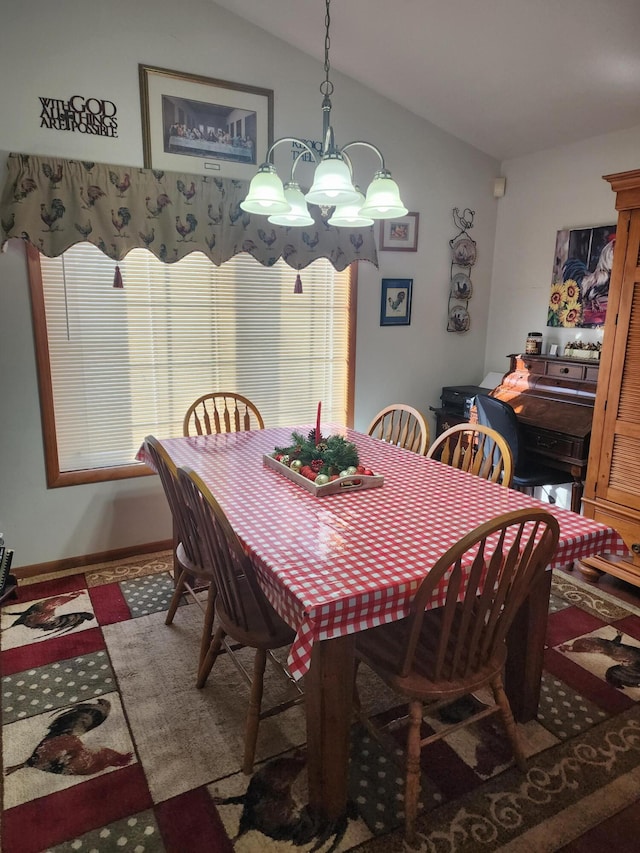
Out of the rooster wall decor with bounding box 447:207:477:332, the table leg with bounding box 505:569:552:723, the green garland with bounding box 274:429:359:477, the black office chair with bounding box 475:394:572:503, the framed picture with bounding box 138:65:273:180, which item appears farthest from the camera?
the rooster wall decor with bounding box 447:207:477:332

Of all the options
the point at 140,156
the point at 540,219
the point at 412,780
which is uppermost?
the point at 140,156

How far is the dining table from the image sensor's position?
131 centimetres

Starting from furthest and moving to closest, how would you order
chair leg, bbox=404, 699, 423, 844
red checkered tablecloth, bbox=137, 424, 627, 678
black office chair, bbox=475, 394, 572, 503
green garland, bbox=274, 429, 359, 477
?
1. black office chair, bbox=475, 394, 572, 503
2. green garland, bbox=274, 429, 359, 477
3. chair leg, bbox=404, 699, 423, 844
4. red checkered tablecloth, bbox=137, 424, 627, 678

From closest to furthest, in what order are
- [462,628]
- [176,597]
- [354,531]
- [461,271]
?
[462,628] → [354,531] → [176,597] → [461,271]

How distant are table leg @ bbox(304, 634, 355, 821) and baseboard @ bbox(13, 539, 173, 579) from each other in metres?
1.96

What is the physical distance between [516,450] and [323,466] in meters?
1.46

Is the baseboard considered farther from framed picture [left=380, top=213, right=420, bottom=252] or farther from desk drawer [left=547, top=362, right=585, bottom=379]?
desk drawer [left=547, top=362, right=585, bottom=379]

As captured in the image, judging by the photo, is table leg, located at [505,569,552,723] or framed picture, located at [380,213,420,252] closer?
table leg, located at [505,569,552,723]

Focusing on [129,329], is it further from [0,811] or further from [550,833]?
[550,833]

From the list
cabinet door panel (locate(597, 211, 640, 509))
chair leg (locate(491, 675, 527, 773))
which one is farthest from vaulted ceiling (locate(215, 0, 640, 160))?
chair leg (locate(491, 675, 527, 773))

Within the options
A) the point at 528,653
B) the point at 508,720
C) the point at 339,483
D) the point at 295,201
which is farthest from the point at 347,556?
the point at 295,201

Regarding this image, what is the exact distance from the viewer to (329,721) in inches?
56.2

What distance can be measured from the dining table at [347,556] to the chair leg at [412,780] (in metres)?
0.17

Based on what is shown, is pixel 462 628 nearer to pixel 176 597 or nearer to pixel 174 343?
pixel 176 597
